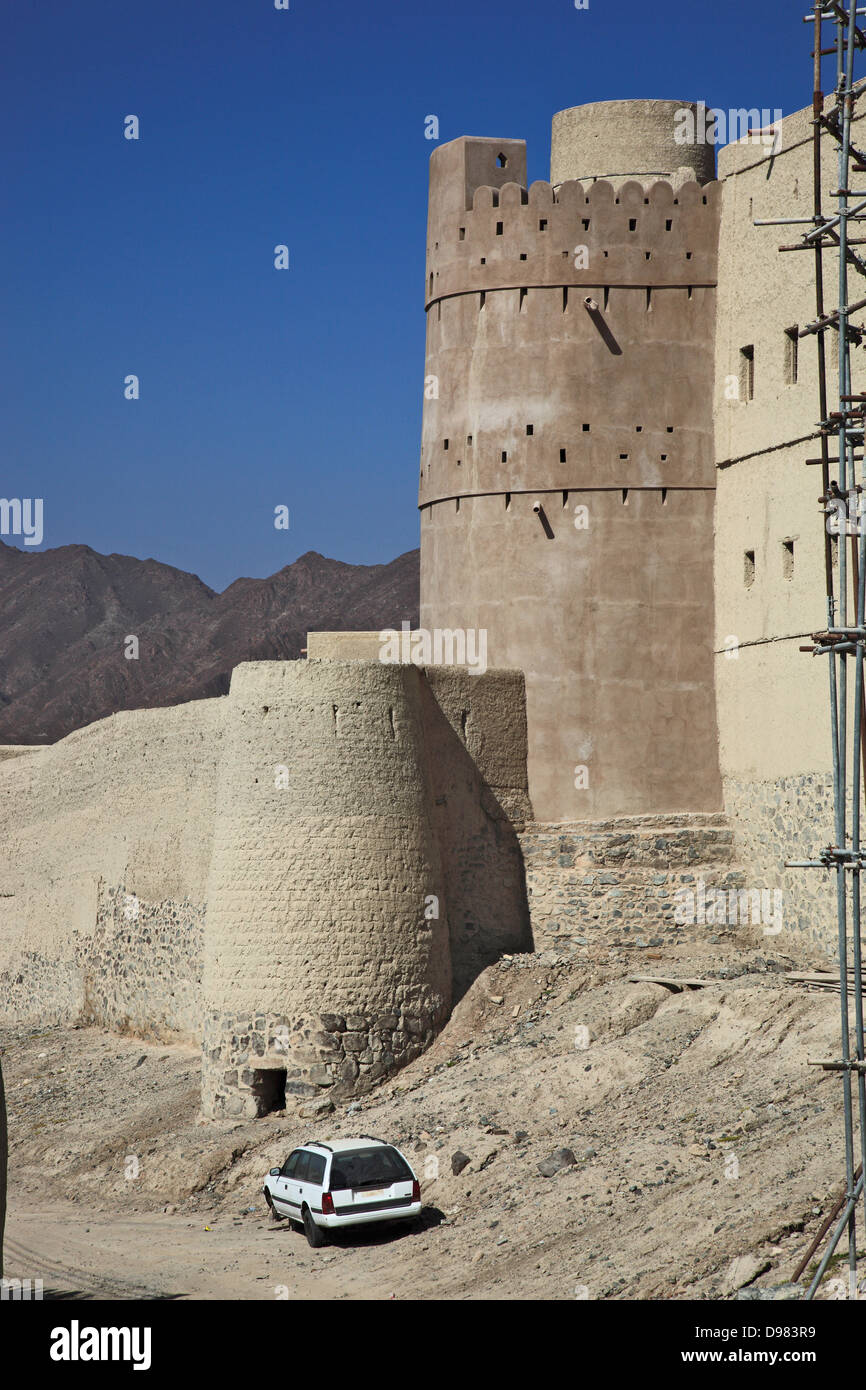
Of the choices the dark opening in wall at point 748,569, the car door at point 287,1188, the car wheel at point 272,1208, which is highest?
the dark opening in wall at point 748,569


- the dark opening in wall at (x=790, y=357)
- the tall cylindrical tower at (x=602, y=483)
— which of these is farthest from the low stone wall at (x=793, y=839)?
the dark opening in wall at (x=790, y=357)

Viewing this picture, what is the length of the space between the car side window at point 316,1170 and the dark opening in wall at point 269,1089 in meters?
3.80

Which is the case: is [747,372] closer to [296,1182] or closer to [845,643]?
[845,643]

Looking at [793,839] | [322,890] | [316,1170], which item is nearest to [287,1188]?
[316,1170]

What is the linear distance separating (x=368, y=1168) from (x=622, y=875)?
23.6 ft

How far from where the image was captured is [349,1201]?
16.2m

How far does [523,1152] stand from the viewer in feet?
57.5

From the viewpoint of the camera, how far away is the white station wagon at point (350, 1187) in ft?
53.0

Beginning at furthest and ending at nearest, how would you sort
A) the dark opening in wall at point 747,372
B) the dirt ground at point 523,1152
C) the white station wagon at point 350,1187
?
the dark opening in wall at point 747,372 < the white station wagon at point 350,1187 < the dirt ground at point 523,1152

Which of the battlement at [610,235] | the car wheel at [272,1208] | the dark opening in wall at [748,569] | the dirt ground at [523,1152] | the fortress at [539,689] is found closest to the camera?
the dirt ground at [523,1152]

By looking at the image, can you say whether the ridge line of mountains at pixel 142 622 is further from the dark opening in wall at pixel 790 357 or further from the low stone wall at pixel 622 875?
the dark opening in wall at pixel 790 357

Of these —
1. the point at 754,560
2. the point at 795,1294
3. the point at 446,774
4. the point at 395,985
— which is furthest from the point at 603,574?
the point at 795,1294
